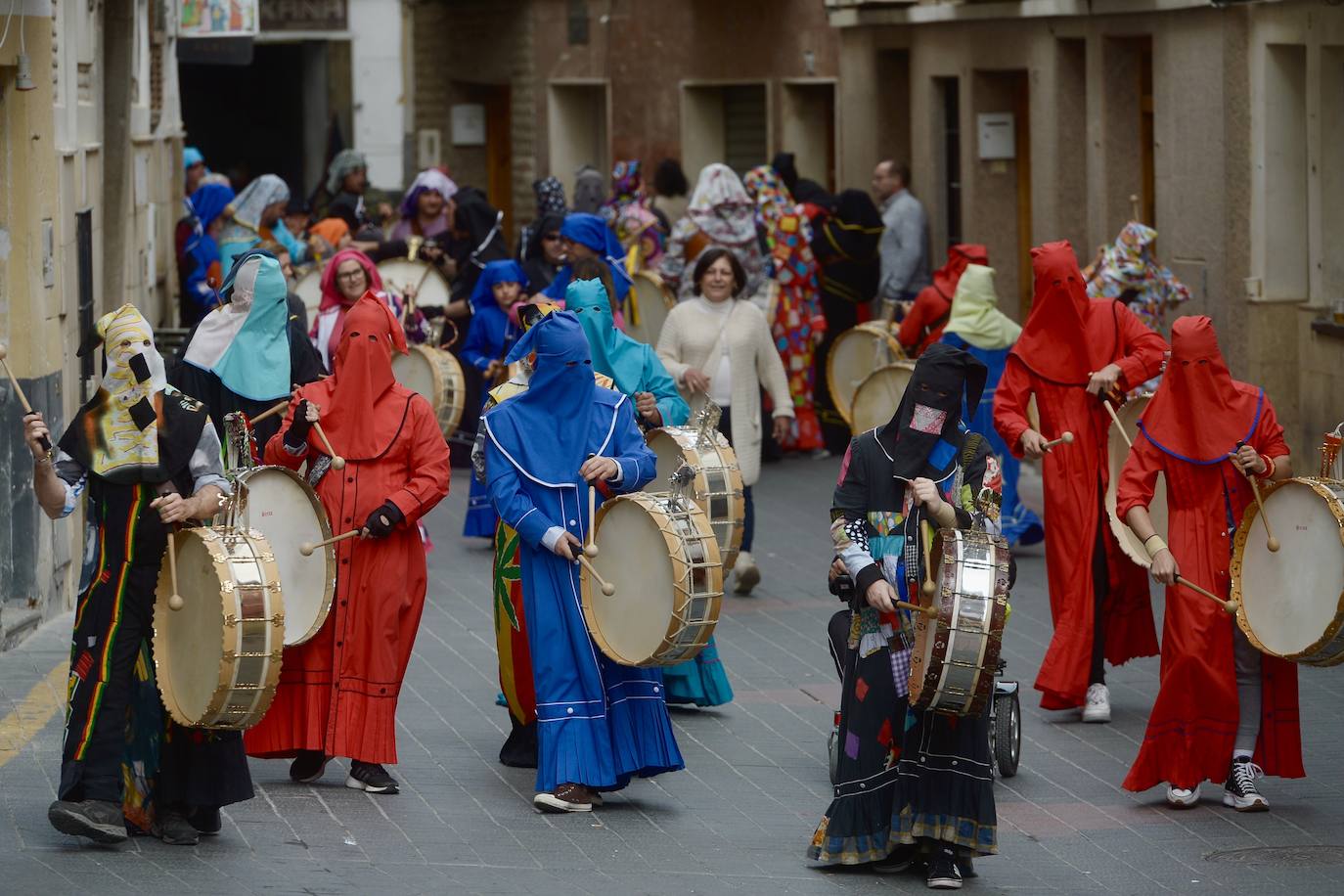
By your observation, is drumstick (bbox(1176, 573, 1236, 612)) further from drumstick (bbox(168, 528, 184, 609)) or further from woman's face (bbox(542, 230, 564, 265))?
woman's face (bbox(542, 230, 564, 265))

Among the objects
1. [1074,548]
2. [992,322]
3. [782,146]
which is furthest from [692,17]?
[1074,548]

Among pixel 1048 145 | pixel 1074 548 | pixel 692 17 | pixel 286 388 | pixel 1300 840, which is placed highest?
pixel 692 17

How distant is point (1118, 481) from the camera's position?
10.4 metres

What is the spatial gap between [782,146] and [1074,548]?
1559 centimetres

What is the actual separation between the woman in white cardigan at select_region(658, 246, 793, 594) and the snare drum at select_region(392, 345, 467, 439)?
220 cm

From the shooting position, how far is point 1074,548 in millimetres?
10797

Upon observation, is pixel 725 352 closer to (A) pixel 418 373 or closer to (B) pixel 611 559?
(A) pixel 418 373

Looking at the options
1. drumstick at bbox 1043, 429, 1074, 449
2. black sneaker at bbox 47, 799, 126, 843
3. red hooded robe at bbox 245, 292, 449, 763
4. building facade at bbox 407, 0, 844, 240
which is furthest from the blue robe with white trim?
building facade at bbox 407, 0, 844, 240

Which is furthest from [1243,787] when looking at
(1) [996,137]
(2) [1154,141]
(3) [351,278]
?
(1) [996,137]

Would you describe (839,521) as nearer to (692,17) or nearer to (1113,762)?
(1113,762)

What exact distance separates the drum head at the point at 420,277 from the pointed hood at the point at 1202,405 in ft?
31.0

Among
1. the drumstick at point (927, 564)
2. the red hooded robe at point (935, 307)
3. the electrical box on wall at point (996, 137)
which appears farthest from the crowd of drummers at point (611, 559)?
the electrical box on wall at point (996, 137)

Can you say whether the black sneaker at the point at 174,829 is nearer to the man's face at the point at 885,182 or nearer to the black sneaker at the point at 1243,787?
the black sneaker at the point at 1243,787

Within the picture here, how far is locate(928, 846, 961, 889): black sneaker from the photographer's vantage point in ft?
26.5
